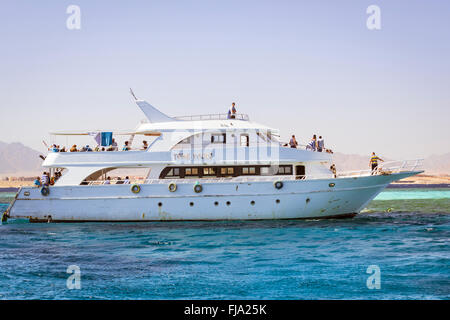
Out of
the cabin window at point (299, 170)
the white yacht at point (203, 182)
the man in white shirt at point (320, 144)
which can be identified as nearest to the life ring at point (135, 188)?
the white yacht at point (203, 182)

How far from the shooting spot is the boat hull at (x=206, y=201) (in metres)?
23.9

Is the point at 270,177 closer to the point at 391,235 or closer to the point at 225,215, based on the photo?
the point at 225,215

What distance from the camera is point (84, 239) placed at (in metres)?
20.2

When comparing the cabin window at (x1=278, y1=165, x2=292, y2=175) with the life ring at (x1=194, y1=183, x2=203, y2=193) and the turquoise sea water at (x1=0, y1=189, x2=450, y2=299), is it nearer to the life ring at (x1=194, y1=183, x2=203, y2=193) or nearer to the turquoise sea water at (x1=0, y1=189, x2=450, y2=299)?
the turquoise sea water at (x1=0, y1=189, x2=450, y2=299)

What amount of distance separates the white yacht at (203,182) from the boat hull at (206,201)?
5cm

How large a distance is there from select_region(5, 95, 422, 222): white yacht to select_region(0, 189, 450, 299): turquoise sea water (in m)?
Answer: 0.88

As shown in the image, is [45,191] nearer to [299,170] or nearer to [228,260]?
[299,170]

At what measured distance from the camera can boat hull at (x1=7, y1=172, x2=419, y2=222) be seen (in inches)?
941

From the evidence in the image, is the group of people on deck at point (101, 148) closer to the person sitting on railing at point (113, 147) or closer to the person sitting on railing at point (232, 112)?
the person sitting on railing at point (113, 147)

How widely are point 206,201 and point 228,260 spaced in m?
9.09

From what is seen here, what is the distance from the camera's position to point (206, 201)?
24.1 m

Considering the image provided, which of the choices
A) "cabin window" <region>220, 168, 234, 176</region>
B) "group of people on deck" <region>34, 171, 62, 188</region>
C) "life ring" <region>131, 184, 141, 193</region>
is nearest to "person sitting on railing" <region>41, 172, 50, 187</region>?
"group of people on deck" <region>34, 171, 62, 188</region>
